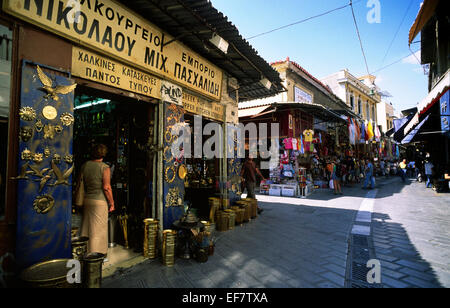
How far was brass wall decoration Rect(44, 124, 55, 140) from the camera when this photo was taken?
105 inches

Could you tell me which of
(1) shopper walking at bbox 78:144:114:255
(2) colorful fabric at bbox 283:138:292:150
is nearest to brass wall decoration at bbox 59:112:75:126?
(1) shopper walking at bbox 78:144:114:255

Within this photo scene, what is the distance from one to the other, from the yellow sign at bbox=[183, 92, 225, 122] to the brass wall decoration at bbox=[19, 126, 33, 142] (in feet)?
9.70

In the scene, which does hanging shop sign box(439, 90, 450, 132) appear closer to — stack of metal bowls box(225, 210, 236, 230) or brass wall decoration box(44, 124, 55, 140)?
stack of metal bowls box(225, 210, 236, 230)

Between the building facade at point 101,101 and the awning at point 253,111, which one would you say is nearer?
the building facade at point 101,101

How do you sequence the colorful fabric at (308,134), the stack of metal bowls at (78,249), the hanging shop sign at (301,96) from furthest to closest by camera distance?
the hanging shop sign at (301,96) → the colorful fabric at (308,134) → the stack of metal bowls at (78,249)

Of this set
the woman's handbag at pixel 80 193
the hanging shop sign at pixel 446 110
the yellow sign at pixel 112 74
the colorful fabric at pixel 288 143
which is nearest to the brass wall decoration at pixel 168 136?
the yellow sign at pixel 112 74

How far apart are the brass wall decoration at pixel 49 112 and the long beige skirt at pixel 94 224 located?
149cm

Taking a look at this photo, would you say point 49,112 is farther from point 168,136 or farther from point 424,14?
point 424,14

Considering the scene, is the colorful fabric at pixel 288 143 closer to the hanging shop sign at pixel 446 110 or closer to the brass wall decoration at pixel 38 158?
the hanging shop sign at pixel 446 110

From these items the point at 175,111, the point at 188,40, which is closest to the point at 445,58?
the point at 188,40

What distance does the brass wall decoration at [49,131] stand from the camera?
8.79 ft

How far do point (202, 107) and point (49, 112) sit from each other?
11.3 ft

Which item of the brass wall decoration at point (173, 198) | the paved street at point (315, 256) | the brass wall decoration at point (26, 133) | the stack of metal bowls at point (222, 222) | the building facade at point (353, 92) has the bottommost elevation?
the paved street at point (315, 256)

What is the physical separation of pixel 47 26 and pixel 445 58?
47.1ft
